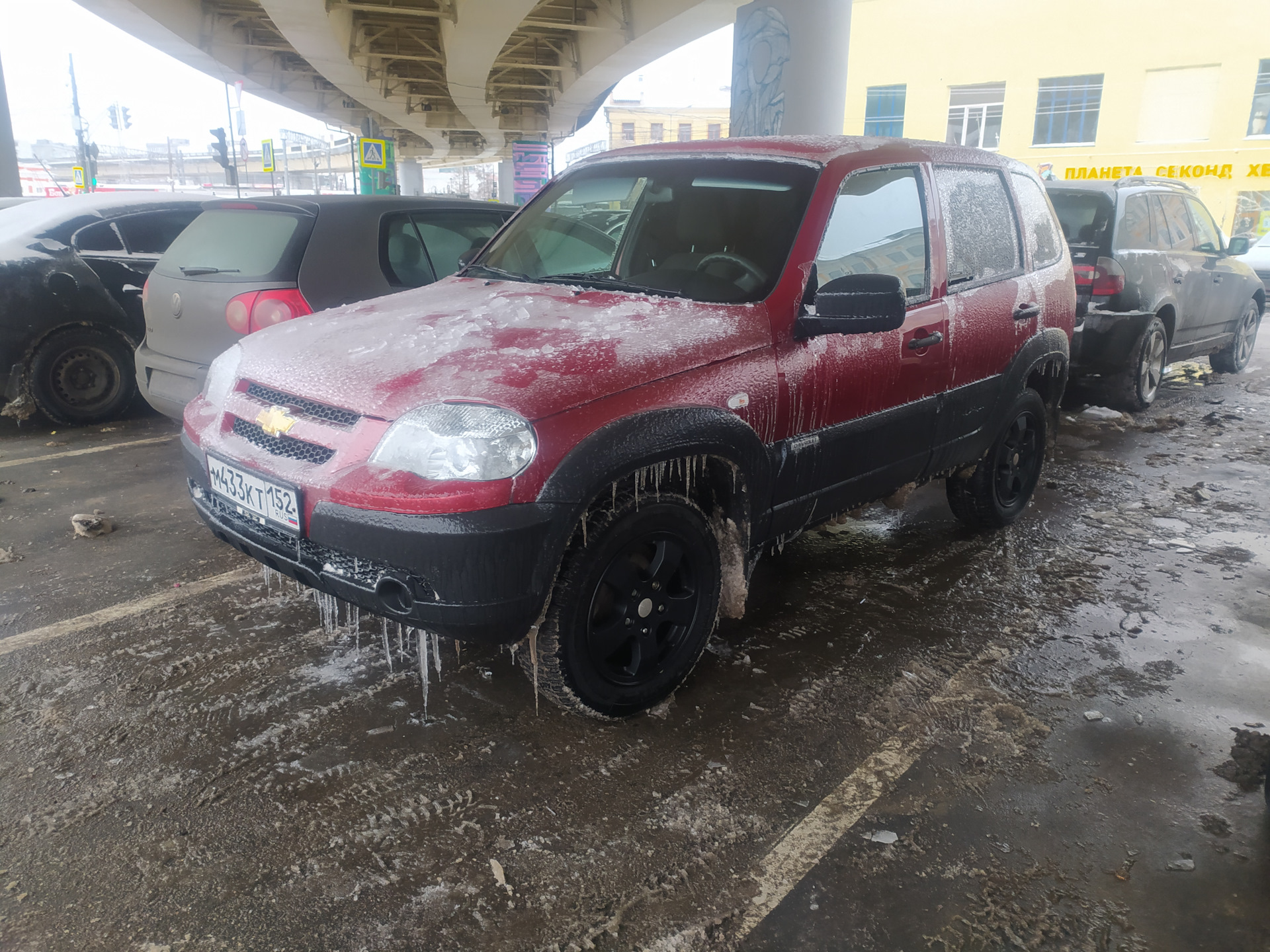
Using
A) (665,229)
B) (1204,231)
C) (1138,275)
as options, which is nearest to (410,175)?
(1204,231)

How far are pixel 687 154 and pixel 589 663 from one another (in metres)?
2.09

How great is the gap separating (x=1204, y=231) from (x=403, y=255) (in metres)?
7.30

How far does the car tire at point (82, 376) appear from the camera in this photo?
20.1 ft

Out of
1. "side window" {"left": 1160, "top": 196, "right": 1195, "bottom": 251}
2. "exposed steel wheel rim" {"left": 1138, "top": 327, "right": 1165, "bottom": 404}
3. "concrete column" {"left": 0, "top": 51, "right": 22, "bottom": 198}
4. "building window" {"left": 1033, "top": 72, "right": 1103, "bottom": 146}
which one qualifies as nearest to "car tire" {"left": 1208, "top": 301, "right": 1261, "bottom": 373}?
"side window" {"left": 1160, "top": 196, "right": 1195, "bottom": 251}

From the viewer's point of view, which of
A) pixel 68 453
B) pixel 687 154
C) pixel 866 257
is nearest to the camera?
pixel 866 257

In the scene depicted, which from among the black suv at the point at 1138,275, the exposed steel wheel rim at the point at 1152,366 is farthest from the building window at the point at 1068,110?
the exposed steel wheel rim at the point at 1152,366

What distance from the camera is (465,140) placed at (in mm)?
39906

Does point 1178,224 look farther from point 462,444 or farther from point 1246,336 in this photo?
point 462,444

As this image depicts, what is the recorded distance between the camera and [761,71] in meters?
9.48

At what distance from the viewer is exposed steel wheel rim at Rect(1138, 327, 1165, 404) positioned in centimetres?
723

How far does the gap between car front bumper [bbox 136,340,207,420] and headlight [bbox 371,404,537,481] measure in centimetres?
281

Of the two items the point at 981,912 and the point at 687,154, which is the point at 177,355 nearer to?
the point at 687,154

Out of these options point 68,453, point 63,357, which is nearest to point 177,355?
point 68,453

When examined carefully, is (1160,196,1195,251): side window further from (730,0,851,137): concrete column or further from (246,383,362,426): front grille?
(246,383,362,426): front grille
